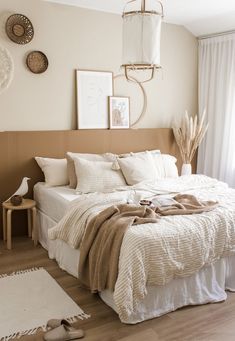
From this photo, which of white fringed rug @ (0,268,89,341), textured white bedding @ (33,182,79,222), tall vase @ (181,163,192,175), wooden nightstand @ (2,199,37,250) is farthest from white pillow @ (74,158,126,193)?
tall vase @ (181,163,192,175)

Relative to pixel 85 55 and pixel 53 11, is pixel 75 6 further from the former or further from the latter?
pixel 85 55

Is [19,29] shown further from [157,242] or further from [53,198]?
[157,242]

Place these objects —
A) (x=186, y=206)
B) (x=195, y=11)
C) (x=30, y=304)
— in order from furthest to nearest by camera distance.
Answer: (x=195, y=11) → (x=186, y=206) → (x=30, y=304)

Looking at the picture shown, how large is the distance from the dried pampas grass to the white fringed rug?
2575 mm

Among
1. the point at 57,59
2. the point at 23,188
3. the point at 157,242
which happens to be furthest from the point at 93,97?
the point at 157,242

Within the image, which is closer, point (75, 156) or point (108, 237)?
point (108, 237)

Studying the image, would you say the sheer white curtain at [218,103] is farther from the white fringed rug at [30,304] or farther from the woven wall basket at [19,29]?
the white fringed rug at [30,304]

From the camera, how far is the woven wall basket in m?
3.60

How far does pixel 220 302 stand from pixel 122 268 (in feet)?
2.87

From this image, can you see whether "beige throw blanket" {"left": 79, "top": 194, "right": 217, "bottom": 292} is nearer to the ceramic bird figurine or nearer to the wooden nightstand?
the wooden nightstand

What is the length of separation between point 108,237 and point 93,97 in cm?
219

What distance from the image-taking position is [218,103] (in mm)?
4734

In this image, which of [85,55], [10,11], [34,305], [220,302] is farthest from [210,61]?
[34,305]

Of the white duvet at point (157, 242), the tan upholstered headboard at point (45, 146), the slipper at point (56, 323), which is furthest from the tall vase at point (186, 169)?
the slipper at point (56, 323)
